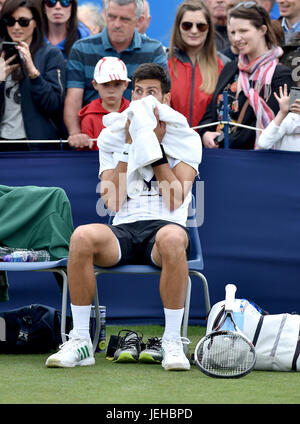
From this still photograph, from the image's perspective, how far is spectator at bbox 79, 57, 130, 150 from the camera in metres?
6.88

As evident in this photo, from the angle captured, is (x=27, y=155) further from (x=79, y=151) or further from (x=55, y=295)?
(x=55, y=295)

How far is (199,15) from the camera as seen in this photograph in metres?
7.42

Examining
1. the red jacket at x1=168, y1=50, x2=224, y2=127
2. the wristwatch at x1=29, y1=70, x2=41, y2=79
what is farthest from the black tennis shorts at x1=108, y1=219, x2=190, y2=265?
the red jacket at x1=168, y1=50, x2=224, y2=127

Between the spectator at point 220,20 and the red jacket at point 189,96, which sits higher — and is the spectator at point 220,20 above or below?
above

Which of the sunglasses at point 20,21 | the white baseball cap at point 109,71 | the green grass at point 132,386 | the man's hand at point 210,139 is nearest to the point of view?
the green grass at point 132,386

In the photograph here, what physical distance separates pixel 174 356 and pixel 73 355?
21.1 inches

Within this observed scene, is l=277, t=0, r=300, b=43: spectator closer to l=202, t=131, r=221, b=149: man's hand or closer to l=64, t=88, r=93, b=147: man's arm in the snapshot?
l=202, t=131, r=221, b=149: man's hand

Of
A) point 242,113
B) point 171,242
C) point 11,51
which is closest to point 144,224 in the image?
point 171,242

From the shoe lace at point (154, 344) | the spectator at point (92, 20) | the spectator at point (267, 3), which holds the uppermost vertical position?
the spectator at point (267, 3)

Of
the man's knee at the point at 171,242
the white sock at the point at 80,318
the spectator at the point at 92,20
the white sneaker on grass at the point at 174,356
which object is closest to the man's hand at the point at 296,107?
the man's knee at the point at 171,242

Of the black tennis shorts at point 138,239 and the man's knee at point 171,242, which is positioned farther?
the black tennis shorts at point 138,239

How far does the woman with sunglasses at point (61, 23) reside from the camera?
25.1 ft

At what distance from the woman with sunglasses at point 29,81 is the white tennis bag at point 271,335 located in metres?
2.49

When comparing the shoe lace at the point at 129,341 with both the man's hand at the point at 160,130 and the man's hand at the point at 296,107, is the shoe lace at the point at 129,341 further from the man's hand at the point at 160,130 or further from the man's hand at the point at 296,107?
the man's hand at the point at 296,107
